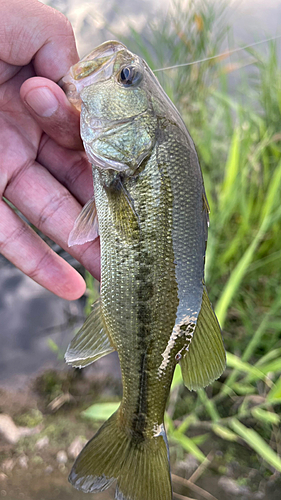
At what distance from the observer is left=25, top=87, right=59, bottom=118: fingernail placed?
1.49m

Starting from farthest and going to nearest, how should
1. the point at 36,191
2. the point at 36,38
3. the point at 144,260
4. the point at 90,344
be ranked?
1. the point at 36,191
2. the point at 36,38
3. the point at 90,344
4. the point at 144,260

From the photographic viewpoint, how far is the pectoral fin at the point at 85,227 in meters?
1.45

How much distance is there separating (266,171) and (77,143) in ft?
5.08

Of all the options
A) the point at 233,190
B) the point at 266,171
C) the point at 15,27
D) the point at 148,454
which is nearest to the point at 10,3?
the point at 15,27

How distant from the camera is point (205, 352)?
1337mm

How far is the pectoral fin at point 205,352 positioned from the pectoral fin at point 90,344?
34cm

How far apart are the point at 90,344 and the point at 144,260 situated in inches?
17.8

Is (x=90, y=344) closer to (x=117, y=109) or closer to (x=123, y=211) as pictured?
(x=123, y=211)

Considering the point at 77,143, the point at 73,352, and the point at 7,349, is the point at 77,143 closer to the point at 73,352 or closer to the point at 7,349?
the point at 73,352

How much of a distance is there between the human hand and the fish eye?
13.3 inches

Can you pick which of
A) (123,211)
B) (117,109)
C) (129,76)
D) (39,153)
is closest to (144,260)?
(123,211)

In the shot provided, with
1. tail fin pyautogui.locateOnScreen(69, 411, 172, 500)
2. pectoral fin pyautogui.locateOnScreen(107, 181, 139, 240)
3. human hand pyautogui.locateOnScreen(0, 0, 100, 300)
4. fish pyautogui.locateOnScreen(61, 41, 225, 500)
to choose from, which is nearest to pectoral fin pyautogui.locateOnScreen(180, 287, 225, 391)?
fish pyautogui.locateOnScreen(61, 41, 225, 500)

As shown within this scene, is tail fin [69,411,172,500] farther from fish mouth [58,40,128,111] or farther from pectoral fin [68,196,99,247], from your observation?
fish mouth [58,40,128,111]

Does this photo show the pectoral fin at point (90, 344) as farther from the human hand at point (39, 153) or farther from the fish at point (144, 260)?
the human hand at point (39, 153)
